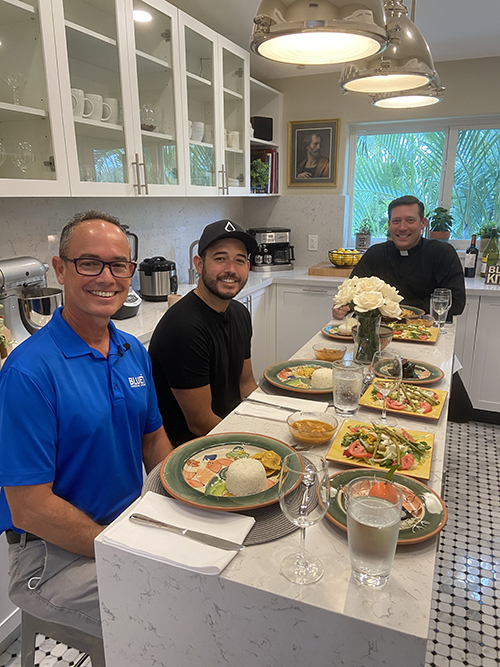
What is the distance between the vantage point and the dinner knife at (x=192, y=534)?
0.84 m

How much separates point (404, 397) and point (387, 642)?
2.75 feet

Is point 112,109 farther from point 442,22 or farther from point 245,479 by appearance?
point 442,22

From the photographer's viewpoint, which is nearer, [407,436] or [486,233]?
[407,436]

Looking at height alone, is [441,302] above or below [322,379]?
above

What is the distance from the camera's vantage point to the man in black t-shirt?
1.67 meters

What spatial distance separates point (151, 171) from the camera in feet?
8.36

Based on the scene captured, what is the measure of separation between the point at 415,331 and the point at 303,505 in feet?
5.16

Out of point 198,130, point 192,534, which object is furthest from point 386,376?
point 198,130

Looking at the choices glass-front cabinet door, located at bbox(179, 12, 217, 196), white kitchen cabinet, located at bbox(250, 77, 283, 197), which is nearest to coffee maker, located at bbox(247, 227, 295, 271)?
white kitchen cabinet, located at bbox(250, 77, 283, 197)

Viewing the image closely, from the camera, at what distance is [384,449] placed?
1128mm

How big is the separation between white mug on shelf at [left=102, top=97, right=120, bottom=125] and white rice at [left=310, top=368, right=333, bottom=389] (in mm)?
1565

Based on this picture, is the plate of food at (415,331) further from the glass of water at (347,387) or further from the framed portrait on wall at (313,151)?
the framed portrait on wall at (313,151)

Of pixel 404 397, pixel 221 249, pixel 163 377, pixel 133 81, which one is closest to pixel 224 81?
pixel 133 81

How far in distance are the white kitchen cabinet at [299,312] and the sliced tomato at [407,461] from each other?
105 inches
